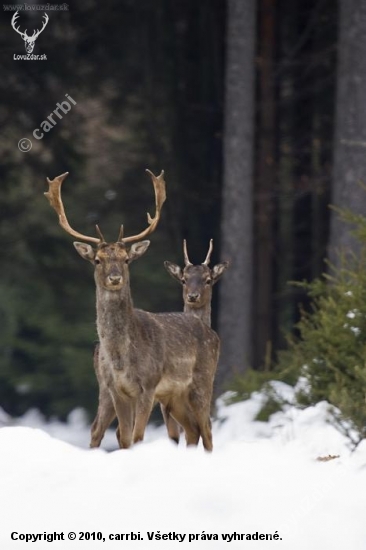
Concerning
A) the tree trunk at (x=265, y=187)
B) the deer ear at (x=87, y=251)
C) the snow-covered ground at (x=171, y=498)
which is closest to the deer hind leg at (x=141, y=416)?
the snow-covered ground at (x=171, y=498)

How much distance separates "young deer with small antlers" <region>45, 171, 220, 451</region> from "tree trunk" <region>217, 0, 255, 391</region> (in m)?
8.35

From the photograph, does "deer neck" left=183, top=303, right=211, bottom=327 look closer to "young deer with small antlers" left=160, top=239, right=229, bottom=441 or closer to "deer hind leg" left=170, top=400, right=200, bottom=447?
"young deer with small antlers" left=160, top=239, right=229, bottom=441

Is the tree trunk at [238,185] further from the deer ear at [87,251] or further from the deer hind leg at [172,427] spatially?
the deer ear at [87,251]

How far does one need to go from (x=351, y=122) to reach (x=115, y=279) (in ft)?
28.8

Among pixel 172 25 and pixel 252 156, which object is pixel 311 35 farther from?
pixel 252 156

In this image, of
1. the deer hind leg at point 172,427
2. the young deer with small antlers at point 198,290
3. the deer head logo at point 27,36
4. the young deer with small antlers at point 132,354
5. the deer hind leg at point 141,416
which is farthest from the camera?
the deer head logo at point 27,36

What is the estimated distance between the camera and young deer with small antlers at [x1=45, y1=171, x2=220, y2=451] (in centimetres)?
1085

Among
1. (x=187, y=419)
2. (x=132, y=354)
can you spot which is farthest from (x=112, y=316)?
(x=187, y=419)

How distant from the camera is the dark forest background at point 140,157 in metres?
22.7

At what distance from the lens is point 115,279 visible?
10.8 metres

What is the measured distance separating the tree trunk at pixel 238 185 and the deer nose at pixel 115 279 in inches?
368

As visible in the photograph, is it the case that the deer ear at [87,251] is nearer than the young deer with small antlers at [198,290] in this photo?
Yes

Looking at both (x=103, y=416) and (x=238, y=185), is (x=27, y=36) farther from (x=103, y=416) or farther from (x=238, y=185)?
(x=103, y=416)

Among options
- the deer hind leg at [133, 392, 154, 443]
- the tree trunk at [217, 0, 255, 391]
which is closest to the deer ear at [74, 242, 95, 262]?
the deer hind leg at [133, 392, 154, 443]
